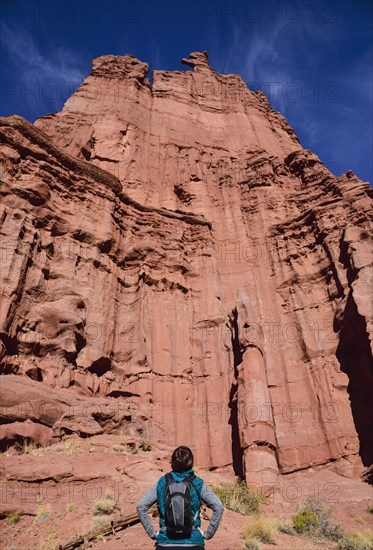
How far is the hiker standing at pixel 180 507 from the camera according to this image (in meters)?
3.88

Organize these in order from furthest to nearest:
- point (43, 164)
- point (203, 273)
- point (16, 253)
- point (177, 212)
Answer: point (177, 212) → point (203, 273) → point (43, 164) → point (16, 253)

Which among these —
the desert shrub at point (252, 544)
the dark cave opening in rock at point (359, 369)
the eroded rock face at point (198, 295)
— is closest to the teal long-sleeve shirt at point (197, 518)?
the desert shrub at point (252, 544)

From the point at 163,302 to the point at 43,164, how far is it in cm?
1059

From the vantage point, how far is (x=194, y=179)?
109ft

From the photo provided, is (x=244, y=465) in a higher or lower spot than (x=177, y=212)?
lower

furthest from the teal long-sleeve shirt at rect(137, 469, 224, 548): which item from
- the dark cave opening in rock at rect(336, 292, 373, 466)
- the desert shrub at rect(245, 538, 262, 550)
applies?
the dark cave opening in rock at rect(336, 292, 373, 466)

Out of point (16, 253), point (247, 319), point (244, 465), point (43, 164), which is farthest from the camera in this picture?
point (43, 164)

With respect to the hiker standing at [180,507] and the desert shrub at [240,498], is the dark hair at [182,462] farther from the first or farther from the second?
the desert shrub at [240,498]

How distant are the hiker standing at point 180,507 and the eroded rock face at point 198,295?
11875 millimetres

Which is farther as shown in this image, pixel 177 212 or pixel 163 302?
pixel 177 212

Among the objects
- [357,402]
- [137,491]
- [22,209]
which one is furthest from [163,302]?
[137,491]

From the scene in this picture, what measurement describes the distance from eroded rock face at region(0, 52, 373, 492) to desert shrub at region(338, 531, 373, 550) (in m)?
5.66

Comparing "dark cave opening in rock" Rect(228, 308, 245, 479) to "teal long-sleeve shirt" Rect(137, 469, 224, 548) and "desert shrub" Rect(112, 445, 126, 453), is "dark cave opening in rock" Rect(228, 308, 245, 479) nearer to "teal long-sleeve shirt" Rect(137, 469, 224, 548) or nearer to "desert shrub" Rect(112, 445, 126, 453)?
"desert shrub" Rect(112, 445, 126, 453)

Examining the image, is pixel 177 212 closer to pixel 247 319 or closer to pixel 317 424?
pixel 247 319
